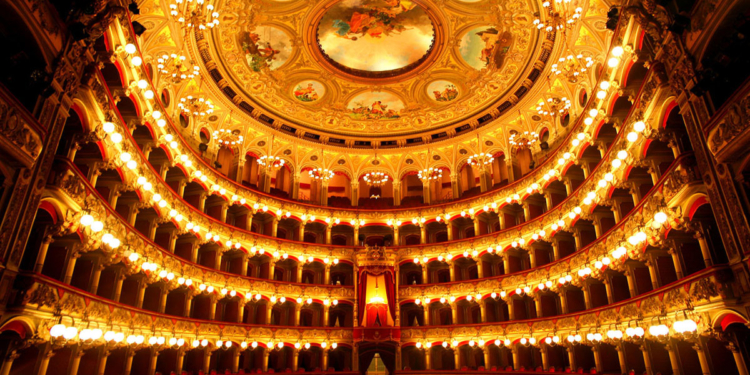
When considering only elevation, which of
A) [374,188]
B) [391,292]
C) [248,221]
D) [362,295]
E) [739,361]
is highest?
[374,188]

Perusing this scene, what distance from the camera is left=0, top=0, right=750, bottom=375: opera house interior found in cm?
1140

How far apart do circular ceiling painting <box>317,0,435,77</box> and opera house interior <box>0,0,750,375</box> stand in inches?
5.8

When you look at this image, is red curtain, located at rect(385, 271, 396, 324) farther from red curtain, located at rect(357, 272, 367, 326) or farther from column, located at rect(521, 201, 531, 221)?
column, located at rect(521, 201, 531, 221)

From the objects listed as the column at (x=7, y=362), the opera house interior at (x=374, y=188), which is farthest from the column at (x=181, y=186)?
the column at (x=7, y=362)

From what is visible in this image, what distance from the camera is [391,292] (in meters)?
28.2

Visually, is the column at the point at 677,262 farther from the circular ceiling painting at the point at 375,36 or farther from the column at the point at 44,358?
the column at the point at 44,358

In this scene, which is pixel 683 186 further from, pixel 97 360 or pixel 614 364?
pixel 97 360

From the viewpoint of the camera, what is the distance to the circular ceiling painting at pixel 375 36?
82.3ft

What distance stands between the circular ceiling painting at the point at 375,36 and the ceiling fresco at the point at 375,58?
0.20 feet

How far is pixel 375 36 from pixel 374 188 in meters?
12.3

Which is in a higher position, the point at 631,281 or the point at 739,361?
the point at 631,281

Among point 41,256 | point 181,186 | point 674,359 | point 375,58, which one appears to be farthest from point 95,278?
point 674,359

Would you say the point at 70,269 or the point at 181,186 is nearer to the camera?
the point at 70,269

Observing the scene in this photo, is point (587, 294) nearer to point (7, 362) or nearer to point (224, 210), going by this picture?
point (224, 210)
